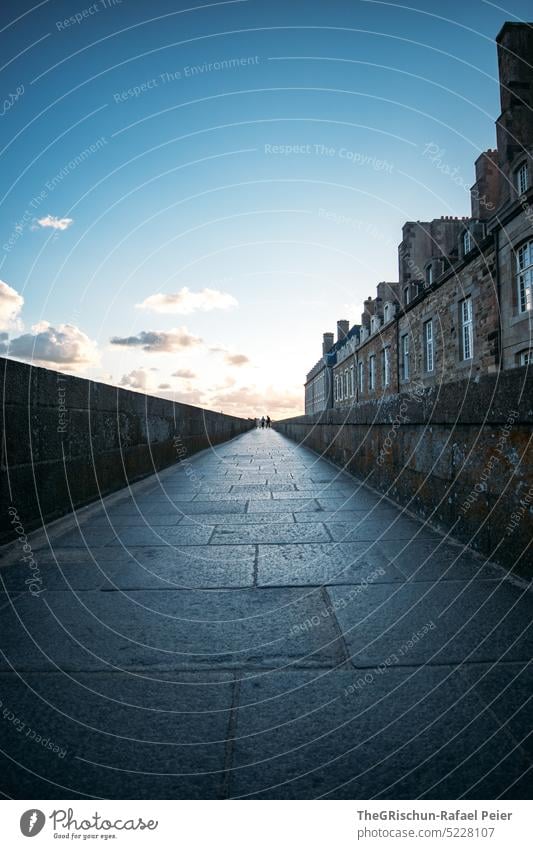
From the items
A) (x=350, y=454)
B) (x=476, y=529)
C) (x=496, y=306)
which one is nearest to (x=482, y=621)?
(x=476, y=529)

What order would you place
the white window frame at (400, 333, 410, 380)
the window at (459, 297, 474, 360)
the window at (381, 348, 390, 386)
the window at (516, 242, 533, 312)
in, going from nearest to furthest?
1. the window at (516, 242, 533, 312)
2. the window at (459, 297, 474, 360)
3. the white window frame at (400, 333, 410, 380)
4. the window at (381, 348, 390, 386)

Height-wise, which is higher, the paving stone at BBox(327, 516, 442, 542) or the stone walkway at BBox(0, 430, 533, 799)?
the stone walkway at BBox(0, 430, 533, 799)

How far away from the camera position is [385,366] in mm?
28469

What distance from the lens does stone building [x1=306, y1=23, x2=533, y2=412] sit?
49.5 ft

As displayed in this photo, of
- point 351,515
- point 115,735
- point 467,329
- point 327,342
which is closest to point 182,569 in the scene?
point 115,735

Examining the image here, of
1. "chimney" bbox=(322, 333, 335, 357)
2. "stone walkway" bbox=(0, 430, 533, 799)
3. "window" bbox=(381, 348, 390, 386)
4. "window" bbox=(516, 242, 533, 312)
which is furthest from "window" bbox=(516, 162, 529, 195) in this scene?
"chimney" bbox=(322, 333, 335, 357)

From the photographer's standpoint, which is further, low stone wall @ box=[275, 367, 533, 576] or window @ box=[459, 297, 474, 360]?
window @ box=[459, 297, 474, 360]

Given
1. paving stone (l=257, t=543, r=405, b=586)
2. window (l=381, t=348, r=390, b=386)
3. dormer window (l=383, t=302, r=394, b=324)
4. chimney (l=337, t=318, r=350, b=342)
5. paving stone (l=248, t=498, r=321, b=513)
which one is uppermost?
chimney (l=337, t=318, r=350, b=342)

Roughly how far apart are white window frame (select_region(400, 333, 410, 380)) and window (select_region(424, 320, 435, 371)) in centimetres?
206

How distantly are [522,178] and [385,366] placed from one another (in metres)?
13.4

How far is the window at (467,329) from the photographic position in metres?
18.1

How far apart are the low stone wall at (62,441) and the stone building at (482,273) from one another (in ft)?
19.8

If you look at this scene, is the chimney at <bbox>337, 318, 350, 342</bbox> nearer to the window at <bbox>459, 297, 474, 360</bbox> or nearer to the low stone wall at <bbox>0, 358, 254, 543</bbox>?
the window at <bbox>459, 297, 474, 360</bbox>
